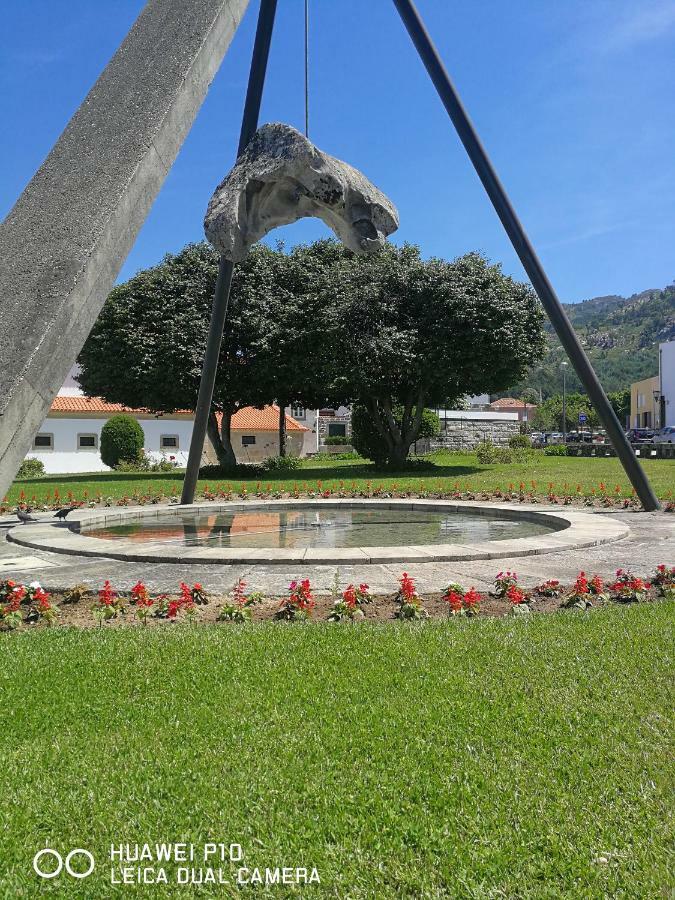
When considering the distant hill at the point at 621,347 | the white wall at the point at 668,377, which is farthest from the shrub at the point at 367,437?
the distant hill at the point at 621,347

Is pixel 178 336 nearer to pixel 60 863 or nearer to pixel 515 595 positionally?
pixel 515 595

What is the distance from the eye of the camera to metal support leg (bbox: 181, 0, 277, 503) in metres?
9.91

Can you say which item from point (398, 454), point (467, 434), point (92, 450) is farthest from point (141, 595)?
point (467, 434)

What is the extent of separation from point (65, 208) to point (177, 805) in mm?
3702

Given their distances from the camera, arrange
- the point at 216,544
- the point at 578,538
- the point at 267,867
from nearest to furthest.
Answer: the point at 267,867, the point at 578,538, the point at 216,544

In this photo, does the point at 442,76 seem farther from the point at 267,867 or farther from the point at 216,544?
the point at 267,867

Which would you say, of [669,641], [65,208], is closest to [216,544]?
[65,208]

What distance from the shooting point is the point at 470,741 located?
299 centimetres

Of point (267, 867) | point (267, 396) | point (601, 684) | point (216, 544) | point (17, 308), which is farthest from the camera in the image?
point (267, 396)

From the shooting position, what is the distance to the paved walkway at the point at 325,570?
625cm

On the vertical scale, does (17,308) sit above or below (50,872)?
above

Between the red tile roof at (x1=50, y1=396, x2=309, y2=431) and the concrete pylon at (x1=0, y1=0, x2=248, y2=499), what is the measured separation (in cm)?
3252

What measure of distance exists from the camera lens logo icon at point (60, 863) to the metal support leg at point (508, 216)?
29.7 feet

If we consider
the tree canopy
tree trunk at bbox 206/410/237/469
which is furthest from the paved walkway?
tree trunk at bbox 206/410/237/469
